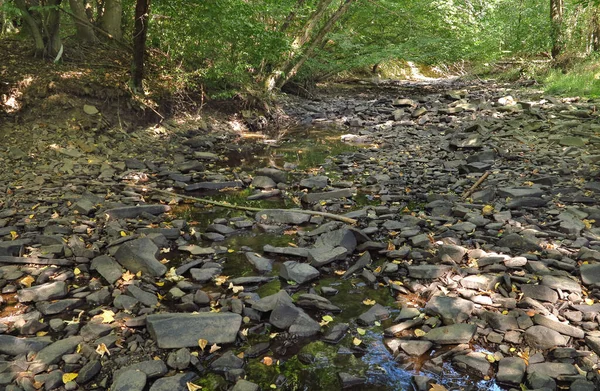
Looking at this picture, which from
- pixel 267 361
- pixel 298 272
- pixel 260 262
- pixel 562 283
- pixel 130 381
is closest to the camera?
pixel 130 381

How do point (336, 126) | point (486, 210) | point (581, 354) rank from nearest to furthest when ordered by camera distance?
point (581, 354) → point (486, 210) → point (336, 126)

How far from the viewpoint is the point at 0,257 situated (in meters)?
4.31

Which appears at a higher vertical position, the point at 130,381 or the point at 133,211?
the point at 130,381

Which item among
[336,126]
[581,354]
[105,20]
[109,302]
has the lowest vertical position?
[336,126]

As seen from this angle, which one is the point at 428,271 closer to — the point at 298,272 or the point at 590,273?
the point at 298,272

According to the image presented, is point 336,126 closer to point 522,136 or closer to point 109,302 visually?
point 522,136

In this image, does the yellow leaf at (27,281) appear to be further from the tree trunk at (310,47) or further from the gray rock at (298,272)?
the tree trunk at (310,47)

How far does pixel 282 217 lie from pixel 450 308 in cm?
276

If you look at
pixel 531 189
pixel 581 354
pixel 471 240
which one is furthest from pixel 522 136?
pixel 581 354

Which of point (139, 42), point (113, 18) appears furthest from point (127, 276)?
point (113, 18)

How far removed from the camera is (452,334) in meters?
3.27

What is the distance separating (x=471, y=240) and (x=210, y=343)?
3130 millimetres

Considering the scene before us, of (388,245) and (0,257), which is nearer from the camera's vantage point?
(0,257)

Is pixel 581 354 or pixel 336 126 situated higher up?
pixel 581 354
